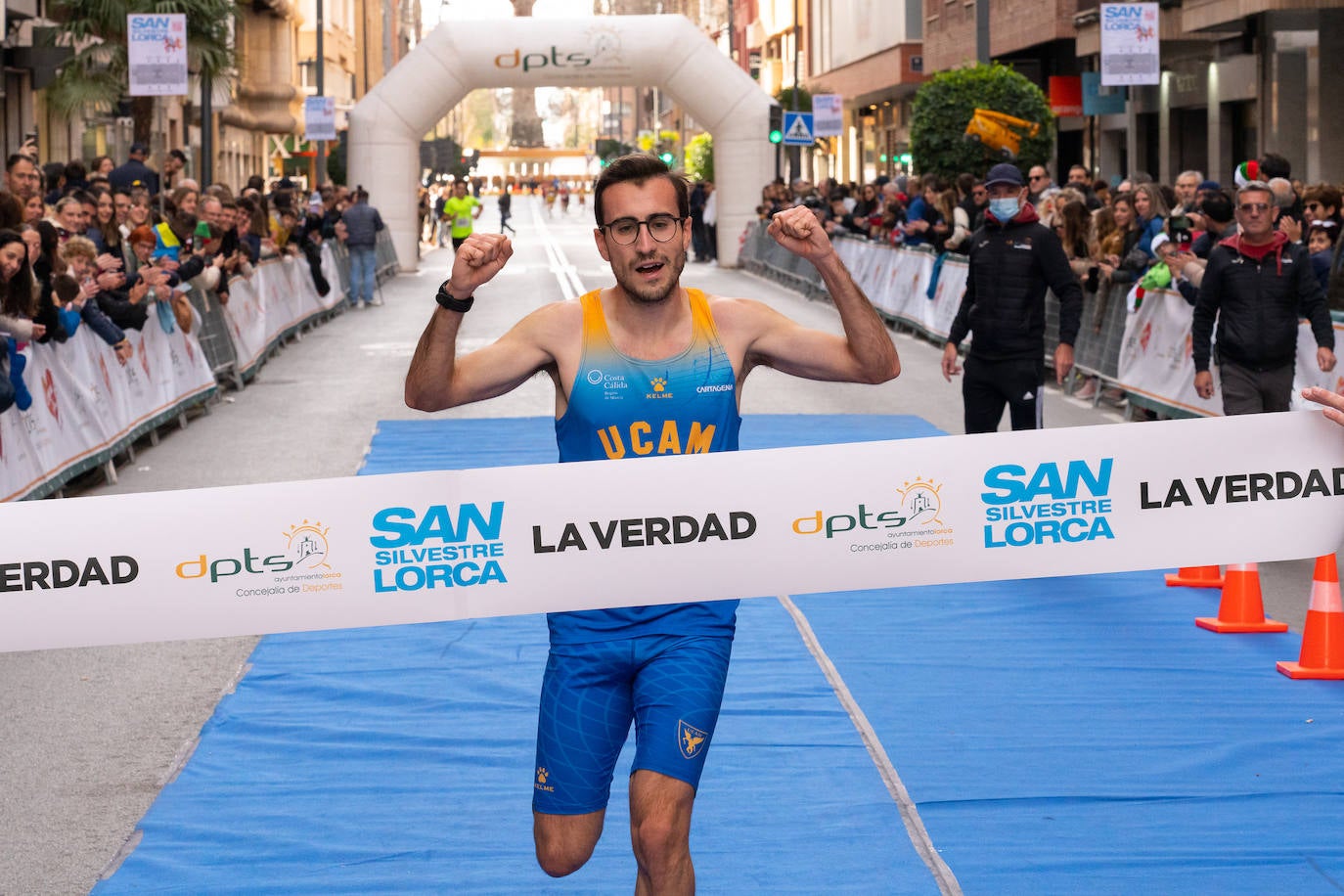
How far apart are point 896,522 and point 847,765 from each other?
6.08ft

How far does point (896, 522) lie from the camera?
5.26m

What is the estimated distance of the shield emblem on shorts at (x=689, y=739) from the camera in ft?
14.3

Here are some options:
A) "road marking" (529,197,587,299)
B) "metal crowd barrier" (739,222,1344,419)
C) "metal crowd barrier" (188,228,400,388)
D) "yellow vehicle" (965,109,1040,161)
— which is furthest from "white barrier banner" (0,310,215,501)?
"yellow vehicle" (965,109,1040,161)

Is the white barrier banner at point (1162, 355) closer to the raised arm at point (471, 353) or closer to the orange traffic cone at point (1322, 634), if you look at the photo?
the orange traffic cone at point (1322, 634)

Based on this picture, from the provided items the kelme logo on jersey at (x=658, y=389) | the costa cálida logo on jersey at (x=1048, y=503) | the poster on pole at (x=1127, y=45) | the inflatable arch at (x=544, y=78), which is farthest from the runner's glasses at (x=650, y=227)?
the inflatable arch at (x=544, y=78)

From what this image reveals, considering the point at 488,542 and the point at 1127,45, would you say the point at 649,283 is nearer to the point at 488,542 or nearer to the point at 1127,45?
the point at 488,542

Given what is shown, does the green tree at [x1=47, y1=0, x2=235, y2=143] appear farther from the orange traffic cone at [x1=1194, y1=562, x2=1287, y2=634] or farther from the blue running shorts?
the blue running shorts

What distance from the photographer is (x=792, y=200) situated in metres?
36.7

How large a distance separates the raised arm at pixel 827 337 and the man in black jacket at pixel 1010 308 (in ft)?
19.0

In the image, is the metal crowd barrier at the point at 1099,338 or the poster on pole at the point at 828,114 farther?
the poster on pole at the point at 828,114

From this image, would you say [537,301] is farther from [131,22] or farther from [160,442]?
[160,442]

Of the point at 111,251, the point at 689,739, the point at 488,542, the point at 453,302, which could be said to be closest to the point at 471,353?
the point at 453,302

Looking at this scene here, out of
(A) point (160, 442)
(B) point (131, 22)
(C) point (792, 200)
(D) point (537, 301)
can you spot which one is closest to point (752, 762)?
(A) point (160, 442)

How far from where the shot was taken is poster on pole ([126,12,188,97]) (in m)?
22.2
